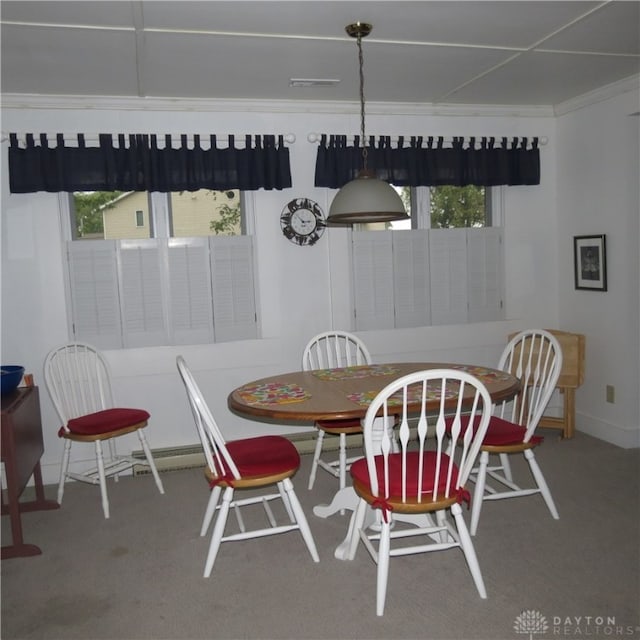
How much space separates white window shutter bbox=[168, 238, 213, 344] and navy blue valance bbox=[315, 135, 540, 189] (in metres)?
0.95

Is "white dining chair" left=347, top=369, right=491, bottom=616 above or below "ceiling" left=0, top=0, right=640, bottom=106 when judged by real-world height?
below

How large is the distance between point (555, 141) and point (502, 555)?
323 centimetres

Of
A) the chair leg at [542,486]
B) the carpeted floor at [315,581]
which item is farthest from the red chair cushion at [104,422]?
the chair leg at [542,486]

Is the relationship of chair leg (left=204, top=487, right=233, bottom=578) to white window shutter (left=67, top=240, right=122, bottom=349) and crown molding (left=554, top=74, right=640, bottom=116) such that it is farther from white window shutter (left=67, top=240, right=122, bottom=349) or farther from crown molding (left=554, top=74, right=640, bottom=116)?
crown molding (left=554, top=74, right=640, bottom=116)

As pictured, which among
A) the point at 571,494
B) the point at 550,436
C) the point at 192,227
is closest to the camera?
the point at 571,494

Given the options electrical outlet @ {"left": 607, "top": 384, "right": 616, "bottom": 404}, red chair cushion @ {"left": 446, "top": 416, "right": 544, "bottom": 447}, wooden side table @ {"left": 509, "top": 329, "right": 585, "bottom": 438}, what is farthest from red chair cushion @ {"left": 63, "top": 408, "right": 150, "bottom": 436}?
electrical outlet @ {"left": 607, "top": 384, "right": 616, "bottom": 404}

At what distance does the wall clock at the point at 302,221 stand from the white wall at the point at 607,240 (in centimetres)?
190

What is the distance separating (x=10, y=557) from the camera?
9.42ft

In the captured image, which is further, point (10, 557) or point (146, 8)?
point (10, 557)

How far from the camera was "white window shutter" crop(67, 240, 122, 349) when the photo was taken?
3877mm

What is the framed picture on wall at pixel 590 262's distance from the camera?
13.9 feet

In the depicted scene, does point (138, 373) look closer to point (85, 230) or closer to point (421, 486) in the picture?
point (85, 230)

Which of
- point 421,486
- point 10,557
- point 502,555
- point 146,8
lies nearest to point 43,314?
point 10,557

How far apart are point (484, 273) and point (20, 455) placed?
10.9 ft
